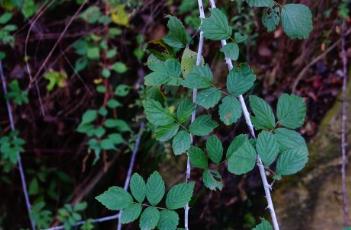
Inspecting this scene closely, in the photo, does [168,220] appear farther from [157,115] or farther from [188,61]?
[188,61]

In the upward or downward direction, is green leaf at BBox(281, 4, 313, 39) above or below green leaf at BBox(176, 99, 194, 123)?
above

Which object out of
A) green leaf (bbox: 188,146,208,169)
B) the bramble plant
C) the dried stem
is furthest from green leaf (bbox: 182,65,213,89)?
the dried stem

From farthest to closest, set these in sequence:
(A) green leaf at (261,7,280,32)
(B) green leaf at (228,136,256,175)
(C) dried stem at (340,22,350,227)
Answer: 1. (C) dried stem at (340,22,350,227)
2. (A) green leaf at (261,7,280,32)
3. (B) green leaf at (228,136,256,175)

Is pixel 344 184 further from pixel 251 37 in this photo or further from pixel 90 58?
pixel 90 58

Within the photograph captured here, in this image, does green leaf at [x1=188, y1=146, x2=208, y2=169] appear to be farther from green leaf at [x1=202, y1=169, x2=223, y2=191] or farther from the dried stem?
the dried stem

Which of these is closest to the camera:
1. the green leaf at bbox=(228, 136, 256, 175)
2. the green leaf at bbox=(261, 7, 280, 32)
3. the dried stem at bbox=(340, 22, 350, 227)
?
the green leaf at bbox=(228, 136, 256, 175)

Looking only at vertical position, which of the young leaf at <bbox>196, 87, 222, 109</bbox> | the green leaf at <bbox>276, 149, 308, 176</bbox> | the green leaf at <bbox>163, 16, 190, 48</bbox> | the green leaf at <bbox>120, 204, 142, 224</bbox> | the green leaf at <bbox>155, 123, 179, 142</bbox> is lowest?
the green leaf at <bbox>120, 204, 142, 224</bbox>
